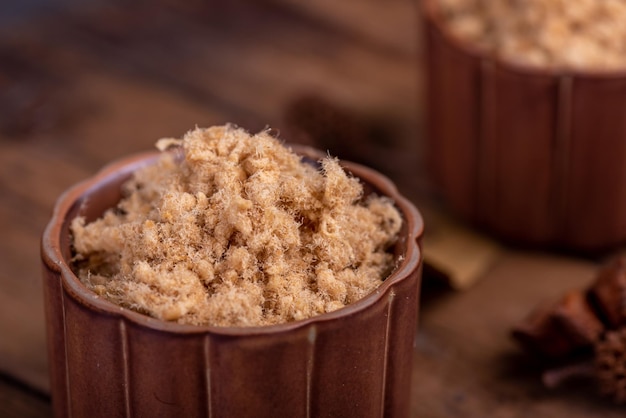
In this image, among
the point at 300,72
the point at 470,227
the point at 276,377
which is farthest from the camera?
the point at 300,72

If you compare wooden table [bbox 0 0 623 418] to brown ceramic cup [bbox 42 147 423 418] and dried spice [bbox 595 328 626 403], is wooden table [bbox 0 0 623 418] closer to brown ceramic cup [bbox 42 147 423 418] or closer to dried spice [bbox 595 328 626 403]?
dried spice [bbox 595 328 626 403]

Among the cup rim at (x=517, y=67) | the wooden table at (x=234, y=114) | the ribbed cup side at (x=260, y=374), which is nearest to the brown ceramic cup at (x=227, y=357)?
the ribbed cup side at (x=260, y=374)

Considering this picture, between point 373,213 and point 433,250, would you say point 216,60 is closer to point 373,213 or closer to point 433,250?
point 433,250

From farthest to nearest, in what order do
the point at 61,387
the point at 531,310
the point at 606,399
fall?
the point at 531,310, the point at 606,399, the point at 61,387

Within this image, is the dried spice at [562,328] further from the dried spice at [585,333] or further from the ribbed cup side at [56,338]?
the ribbed cup side at [56,338]

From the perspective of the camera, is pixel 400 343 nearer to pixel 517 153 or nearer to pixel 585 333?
pixel 585 333

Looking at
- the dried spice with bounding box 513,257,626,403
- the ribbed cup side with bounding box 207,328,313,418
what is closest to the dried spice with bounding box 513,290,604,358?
the dried spice with bounding box 513,257,626,403

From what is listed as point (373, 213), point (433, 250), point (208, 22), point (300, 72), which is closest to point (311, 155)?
point (373, 213)
